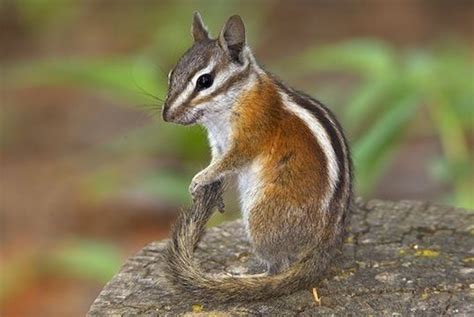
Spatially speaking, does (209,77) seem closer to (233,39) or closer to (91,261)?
(233,39)

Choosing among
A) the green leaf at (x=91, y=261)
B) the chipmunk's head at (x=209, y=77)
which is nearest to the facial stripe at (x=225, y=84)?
the chipmunk's head at (x=209, y=77)

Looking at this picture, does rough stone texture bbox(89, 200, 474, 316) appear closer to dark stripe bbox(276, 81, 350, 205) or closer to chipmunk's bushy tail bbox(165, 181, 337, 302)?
chipmunk's bushy tail bbox(165, 181, 337, 302)

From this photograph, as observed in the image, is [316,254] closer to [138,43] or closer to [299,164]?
[299,164]

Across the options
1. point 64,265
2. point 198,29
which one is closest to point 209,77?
point 198,29

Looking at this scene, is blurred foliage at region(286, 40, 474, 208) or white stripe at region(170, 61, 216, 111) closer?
white stripe at region(170, 61, 216, 111)

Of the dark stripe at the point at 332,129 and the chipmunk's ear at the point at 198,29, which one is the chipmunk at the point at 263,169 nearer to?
the dark stripe at the point at 332,129

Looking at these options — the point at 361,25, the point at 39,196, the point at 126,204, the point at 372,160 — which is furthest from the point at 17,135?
the point at 372,160

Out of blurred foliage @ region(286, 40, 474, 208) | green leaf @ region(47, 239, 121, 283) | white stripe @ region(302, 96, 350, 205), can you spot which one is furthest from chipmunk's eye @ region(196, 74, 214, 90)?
green leaf @ region(47, 239, 121, 283)
